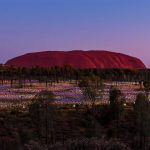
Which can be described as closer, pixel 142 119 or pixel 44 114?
pixel 44 114

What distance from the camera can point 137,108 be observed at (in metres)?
31.9

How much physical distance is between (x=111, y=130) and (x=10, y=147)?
1415 centimetres

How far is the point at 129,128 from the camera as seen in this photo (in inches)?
1325

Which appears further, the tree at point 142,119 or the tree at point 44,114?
the tree at point 44,114

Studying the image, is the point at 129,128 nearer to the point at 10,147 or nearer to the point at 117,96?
the point at 117,96

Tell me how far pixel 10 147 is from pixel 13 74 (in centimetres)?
10352

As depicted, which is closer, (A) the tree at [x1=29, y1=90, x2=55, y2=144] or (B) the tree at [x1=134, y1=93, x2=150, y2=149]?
(B) the tree at [x1=134, y1=93, x2=150, y2=149]

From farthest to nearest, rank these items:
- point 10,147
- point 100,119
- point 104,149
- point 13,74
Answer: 1. point 13,74
2. point 100,119
3. point 10,147
4. point 104,149

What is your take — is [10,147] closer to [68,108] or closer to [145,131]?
[145,131]

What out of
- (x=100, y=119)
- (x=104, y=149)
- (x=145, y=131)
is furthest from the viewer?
(x=100, y=119)

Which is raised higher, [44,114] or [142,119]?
[44,114]

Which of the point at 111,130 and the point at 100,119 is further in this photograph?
the point at 100,119

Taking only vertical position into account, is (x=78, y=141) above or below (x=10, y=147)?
above

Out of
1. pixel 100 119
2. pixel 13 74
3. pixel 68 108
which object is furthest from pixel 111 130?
pixel 13 74
